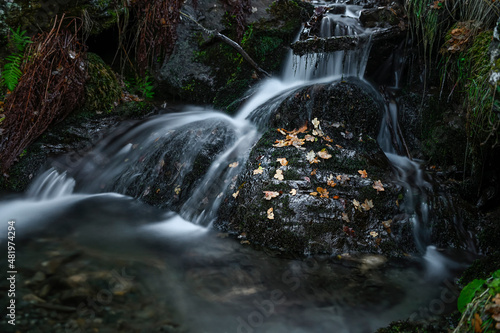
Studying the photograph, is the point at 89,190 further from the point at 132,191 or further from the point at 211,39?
the point at 211,39

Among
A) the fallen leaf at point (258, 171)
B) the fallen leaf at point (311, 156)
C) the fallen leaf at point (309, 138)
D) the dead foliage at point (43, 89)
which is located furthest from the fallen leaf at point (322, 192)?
the dead foliage at point (43, 89)

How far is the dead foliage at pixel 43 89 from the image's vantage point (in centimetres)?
509

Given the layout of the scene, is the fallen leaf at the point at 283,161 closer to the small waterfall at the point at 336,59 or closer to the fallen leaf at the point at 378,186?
the fallen leaf at the point at 378,186

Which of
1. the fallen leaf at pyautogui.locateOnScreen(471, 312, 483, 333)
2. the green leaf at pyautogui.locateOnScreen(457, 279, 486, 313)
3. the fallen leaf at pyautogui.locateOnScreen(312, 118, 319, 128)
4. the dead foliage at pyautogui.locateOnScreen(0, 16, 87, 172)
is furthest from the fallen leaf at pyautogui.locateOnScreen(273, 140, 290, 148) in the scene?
the dead foliage at pyautogui.locateOnScreen(0, 16, 87, 172)

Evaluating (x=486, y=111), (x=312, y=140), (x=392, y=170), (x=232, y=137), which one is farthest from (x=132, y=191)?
(x=486, y=111)

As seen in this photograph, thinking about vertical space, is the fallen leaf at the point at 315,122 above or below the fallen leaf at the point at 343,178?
above

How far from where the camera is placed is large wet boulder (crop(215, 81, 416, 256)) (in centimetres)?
380

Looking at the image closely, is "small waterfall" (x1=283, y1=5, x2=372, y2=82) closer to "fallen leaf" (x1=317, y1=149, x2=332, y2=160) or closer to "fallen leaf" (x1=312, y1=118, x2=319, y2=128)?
"fallen leaf" (x1=312, y1=118, x2=319, y2=128)

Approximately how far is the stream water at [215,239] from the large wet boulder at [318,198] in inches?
8.8

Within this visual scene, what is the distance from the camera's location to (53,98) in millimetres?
5395

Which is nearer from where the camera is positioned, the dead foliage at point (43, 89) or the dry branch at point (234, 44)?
the dead foliage at point (43, 89)

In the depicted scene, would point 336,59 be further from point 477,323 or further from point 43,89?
point 477,323

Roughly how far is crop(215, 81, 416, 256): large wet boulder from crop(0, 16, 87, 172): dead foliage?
3.35 metres

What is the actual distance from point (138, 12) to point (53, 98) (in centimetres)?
246
